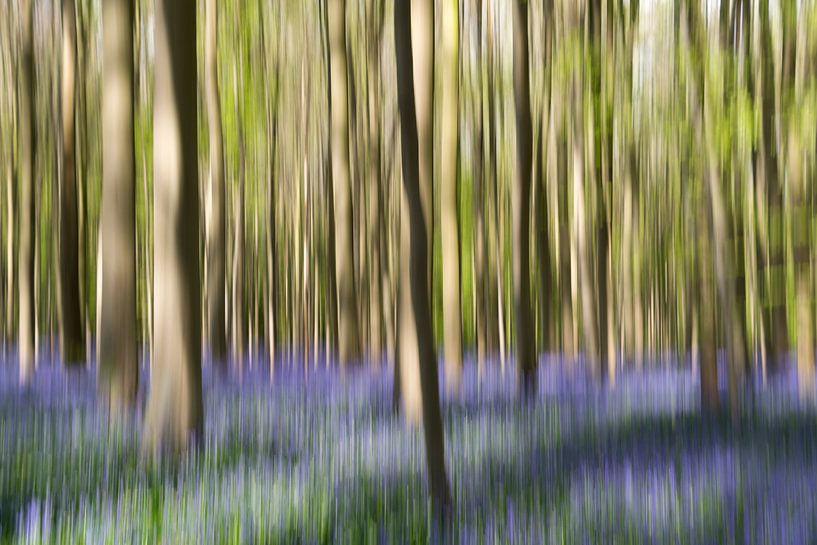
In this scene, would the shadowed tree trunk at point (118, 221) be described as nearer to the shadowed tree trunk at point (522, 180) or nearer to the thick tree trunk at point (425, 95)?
the thick tree trunk at point (425, 95)

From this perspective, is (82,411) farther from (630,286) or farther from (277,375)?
(630,286)

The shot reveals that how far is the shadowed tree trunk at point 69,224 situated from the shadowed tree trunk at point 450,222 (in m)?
5.15

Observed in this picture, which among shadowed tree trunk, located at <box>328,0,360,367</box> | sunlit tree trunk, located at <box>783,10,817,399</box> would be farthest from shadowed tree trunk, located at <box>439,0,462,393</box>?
sunlit tree trunk, located at <box>783,10,817,399</box>

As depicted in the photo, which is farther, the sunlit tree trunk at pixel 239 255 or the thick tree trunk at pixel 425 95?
the sunlit tree trunk at pixel 239 255

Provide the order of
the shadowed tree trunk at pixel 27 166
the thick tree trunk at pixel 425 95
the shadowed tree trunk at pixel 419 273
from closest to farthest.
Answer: the shadowed tree trunk at pixel 419 273, the thick tree trunk at pixel 425 95, the shadowed tree trunk at pixel 27 166

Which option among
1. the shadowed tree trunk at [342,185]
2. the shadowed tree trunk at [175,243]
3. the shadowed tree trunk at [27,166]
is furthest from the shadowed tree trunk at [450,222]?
the shadowed tree trunk at [27,166]

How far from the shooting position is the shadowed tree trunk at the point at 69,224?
42.4 ft

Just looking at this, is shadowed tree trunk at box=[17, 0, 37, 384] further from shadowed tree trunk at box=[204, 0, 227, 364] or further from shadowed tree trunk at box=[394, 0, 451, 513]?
shadowed tree trunk at box=[394, 0, 451, 513]

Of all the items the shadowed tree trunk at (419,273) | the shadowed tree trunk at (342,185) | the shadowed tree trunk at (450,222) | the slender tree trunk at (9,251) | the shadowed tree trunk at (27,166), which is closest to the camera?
the shadowed tree trunk at (419,273)

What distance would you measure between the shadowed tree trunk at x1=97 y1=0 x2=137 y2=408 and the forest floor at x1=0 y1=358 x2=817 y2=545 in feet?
1.46

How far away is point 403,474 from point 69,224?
9621 millimetres

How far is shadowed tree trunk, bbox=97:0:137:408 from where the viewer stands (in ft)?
26.5

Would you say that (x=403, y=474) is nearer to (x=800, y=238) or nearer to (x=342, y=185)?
(x=800, y=238)

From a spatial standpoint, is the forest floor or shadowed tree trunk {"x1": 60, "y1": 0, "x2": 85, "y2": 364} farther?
shadowed tree trunk {"x1": 60, "y1": 0, "x2": 85, "y2": 364}
